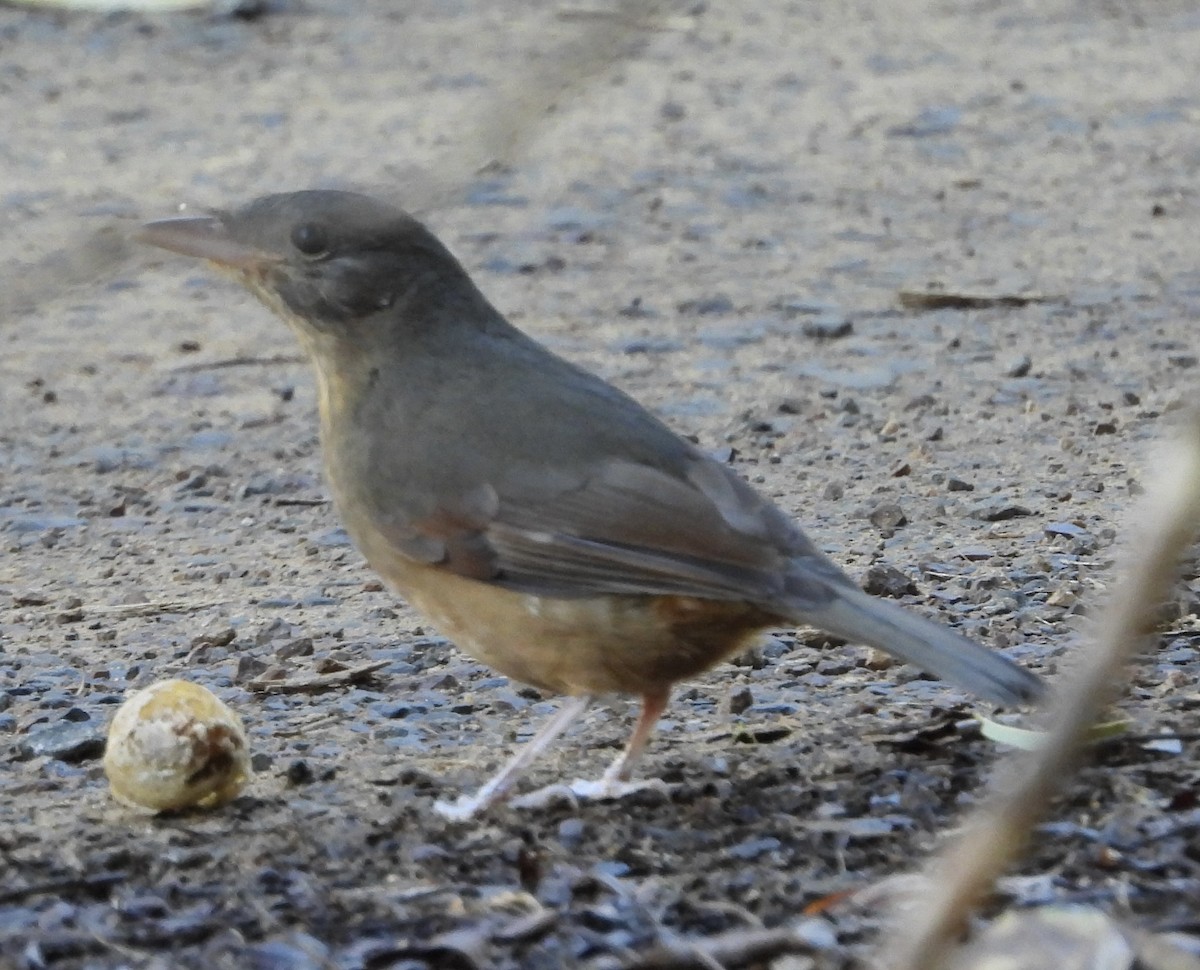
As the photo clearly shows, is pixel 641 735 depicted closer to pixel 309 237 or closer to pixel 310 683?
pixel 310 683

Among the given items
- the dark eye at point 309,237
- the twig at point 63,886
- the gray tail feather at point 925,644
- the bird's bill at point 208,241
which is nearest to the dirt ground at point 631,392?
the twig at point 63,886

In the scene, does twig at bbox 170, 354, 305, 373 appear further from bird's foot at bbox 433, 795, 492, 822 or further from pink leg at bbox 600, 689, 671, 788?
bird's foot at bbox 433, 795, 492, 822

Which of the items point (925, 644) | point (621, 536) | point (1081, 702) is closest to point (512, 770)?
point (621, 536)

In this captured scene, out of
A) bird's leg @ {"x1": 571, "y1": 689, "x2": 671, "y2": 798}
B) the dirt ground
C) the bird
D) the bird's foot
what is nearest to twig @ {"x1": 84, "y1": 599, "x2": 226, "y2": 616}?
the dirt ground

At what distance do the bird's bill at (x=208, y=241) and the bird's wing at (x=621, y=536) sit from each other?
2.53ft

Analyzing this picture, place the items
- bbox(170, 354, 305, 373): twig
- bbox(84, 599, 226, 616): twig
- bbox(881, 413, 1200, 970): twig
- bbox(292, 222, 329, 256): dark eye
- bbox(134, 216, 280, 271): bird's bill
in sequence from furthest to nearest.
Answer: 1. bbox(170, 354, 305, 373): twig
2. bbox(84, 599, 226, 616): twig
3. bbox(292, 222, 329, 256): dark eye
4. bbox(134, 216, 280, 271): bird's bill
5. bbox(881, 413, 1200, 970): twig

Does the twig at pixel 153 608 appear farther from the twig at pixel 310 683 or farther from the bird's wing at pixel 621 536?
the bird's wing at pixel 621 536

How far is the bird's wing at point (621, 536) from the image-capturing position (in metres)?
4.07

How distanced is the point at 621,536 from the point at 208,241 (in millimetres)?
1202

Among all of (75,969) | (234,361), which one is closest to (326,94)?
(234,361)

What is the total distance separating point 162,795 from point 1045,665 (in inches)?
73.7

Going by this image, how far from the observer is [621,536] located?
420 centimetres

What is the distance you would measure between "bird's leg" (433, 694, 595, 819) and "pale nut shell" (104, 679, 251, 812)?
395mm

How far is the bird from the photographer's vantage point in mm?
4062
